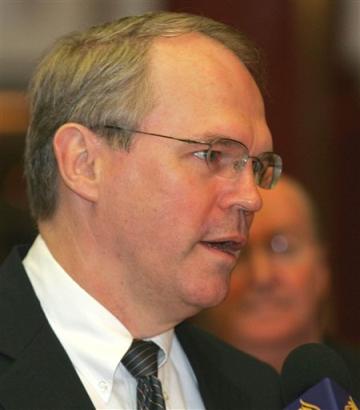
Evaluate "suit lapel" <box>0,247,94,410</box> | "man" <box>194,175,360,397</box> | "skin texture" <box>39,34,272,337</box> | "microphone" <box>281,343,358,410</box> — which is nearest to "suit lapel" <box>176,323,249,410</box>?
"skin texture" <box>39,34,272,337</box>

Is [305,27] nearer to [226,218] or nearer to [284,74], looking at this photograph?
[284,74]

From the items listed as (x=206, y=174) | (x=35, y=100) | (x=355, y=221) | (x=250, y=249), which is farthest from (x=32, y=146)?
(x=355, y=221)

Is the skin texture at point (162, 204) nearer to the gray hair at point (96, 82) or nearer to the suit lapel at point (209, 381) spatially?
the gray hair at point (96, 82)

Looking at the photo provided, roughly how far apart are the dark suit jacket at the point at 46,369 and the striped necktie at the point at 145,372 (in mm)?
173

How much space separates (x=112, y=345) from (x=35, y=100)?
0.70 metres

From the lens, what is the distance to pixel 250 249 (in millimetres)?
4391

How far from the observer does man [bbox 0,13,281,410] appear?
2.75 meters

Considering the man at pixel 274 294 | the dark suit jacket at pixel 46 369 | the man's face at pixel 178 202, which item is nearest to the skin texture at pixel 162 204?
the man's face at pixel 178 202

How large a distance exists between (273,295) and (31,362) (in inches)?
73.2

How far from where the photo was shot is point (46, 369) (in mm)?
Result: 2617

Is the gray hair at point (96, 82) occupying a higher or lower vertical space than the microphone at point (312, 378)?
higher

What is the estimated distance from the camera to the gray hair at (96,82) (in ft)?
9.27

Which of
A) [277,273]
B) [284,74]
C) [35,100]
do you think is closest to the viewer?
[35,100]

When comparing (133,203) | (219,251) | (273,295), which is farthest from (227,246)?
(273,295)
